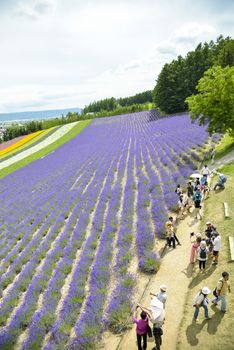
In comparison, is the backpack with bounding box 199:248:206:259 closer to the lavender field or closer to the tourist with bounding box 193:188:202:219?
the lavender field

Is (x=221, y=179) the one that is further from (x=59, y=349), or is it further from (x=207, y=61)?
(x=207, y=61)

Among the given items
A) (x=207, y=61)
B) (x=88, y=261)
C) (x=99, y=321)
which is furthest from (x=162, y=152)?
(x=207, y=61)

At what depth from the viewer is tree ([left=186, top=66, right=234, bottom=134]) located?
91.0 feet

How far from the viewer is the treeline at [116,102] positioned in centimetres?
16512

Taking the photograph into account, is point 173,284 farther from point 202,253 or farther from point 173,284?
point 202,253

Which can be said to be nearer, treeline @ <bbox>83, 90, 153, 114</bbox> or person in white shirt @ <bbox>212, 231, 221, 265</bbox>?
person in white shirt @ <bbox>212, 231, 221, 265</bbox>

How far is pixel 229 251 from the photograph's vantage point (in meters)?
12.8

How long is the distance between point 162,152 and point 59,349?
82.4 feet

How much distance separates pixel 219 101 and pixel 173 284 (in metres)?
21.5

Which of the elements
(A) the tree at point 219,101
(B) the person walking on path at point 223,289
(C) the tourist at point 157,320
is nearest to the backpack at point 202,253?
(B) the person walking on path at point 223,289

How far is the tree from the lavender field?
12.7ft

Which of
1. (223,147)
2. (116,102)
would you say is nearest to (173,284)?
(223,147)

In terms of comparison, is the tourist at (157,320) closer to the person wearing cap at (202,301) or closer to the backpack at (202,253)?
the person wearing cap at (202,301)

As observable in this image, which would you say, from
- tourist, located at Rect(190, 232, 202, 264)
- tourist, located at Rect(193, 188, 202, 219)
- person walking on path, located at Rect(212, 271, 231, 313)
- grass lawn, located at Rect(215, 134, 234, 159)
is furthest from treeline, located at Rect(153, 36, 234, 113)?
person walking on path, located at Rect(212, 271, 231, 313)
